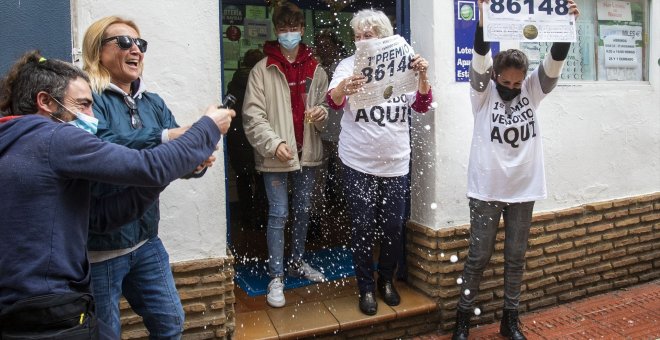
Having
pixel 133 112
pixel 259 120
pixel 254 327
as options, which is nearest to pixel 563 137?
pixel 259 120

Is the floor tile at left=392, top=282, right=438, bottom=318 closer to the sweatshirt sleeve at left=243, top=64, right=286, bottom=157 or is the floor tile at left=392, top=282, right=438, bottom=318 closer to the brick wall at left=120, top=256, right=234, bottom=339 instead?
the brick wall at left=120, top=256, right=234, bottom=339

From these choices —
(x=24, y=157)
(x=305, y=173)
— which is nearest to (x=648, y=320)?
(x=305, y=173)

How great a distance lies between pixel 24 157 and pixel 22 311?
0.49 metres

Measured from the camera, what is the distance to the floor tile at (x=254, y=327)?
12.3 ft

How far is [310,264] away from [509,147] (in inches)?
82.3

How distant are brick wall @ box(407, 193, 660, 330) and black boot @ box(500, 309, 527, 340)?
0.33 metres

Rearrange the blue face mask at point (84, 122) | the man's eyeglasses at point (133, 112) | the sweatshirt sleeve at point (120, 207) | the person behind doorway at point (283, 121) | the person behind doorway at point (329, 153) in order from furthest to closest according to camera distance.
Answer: the person behind doorway at point (329, 153) < the person behind doorway at point (283, 121) < the man's eyeglasses at point (133, 112) < the sweatshirt sleeve at point (120, 207) < the blue face mask at point (84, 122)

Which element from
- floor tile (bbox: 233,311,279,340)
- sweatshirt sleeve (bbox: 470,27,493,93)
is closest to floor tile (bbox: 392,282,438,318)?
floor tile (bbox: 233,311,279,340)

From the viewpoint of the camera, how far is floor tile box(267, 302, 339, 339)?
3.81 metres

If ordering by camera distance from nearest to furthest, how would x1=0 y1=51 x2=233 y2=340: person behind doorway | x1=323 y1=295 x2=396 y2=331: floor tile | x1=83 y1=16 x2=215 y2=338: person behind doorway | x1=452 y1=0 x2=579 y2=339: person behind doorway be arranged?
x1=0 y1=51 x2=233 y2=340: person behind doorway < x1=83 y1=16 x2=215 y2=338: person behind doorway < x1=452 y1=0 x2=579 y2=339: person behind doorway < x1=323 y1=295 x2=396 y2=331: floor tile

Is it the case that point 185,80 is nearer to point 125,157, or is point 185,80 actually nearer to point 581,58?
point 125,157

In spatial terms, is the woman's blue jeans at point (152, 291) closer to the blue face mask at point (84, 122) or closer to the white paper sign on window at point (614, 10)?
the blue face mask at point (84, 122)

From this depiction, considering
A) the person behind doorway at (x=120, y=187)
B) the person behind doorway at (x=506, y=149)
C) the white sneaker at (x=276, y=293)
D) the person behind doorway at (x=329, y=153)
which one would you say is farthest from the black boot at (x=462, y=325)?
the person behind doorway at (x=120, y=187)

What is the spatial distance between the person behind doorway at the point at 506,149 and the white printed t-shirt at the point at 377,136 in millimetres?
483
